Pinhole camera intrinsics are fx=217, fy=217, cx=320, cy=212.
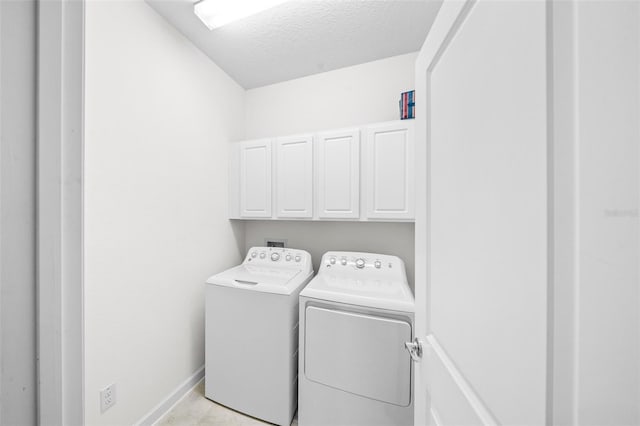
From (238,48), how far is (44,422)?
2158 mm

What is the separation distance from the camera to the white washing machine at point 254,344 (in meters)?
1.38

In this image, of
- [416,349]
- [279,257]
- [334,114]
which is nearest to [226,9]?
[334,114]

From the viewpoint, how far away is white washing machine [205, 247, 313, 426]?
4.52 ft

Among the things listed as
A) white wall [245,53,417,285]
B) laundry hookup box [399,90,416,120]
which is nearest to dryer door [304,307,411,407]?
white wall [245,53,417,285]

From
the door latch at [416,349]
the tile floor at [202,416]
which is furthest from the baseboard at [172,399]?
the door latch at [416,349]

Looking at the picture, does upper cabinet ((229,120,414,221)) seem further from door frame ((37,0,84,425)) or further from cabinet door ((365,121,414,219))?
door frame ((37,0,84,425))

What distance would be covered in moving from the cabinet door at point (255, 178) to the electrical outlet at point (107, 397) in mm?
1328

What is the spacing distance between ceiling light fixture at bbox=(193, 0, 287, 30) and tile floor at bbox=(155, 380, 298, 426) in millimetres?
2597

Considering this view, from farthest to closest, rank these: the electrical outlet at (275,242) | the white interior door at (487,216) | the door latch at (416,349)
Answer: the electrical outlet at (275,242), the door latch at (416,349), the white interior door at (487,216)

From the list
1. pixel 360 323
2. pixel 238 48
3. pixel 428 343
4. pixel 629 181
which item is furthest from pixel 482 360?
pixel 238 48

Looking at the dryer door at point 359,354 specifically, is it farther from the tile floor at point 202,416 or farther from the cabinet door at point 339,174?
the cabinet door at point 339,174

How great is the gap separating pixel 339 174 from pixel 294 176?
0.39 m

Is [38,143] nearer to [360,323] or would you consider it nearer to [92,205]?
[92,205]

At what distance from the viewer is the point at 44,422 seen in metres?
0.43
